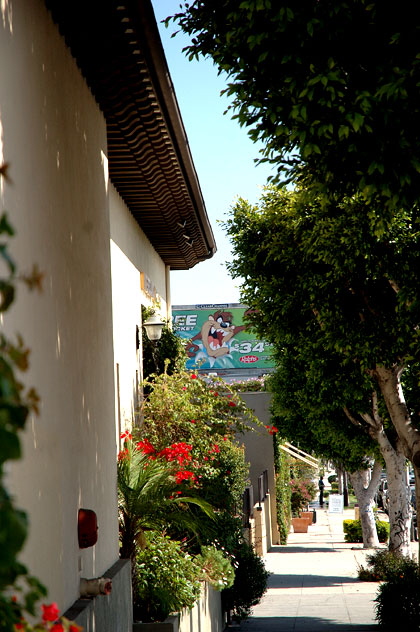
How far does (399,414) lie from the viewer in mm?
15539

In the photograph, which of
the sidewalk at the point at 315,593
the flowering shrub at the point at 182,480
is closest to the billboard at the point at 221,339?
the sidewalk at the point at 315,593

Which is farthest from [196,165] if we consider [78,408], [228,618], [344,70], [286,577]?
[286,577]

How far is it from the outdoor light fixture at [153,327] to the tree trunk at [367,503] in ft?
54.0

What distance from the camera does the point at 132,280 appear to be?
13484 millimetres

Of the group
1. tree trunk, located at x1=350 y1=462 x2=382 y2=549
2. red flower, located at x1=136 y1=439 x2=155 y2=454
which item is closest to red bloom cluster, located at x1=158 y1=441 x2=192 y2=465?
Result: red flower, located at x1=136 y1=439 x2=155 y2=454

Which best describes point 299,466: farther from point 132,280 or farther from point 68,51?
point 68,51

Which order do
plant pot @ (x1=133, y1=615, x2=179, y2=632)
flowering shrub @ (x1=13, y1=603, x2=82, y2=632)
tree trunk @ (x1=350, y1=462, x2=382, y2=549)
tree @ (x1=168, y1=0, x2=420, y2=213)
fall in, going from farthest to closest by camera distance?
tree trunk @ (x1=350, y1=462, x2=382, y2=549) < plant pot @ (x1=133, y1=615, x2=179, y2=632) < tree @ (x1=168, y1=0, x2=420, y2=213) < flowering shrub @ (x1=13, y1=603, x2=82, y2=632)

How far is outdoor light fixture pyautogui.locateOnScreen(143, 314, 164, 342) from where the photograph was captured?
14516 mm

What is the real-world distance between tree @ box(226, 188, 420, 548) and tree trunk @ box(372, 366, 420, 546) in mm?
19

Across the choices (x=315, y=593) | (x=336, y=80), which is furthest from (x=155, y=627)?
(x=315, y=593)

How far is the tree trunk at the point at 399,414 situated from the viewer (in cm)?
1510

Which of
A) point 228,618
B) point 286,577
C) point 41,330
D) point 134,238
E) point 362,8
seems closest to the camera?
point 41,330

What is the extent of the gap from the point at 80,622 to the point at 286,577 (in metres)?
17.8

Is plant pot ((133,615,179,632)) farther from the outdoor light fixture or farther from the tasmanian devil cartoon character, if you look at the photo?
the tasmanian devil cartoon character
